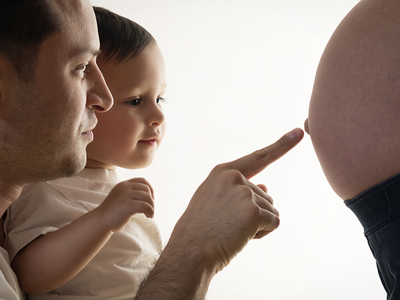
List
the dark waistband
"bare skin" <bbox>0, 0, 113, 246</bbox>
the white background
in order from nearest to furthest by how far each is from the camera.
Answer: the dark waistband → "bare skin" <bbox>0, 0, 113, 246</bbox> → the white background

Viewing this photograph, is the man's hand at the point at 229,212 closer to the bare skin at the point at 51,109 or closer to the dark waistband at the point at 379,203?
the dark waistband at the point at 379,203

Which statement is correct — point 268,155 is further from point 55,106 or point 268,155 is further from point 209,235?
point 55,106

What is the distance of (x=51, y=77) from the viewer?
2.98 feet

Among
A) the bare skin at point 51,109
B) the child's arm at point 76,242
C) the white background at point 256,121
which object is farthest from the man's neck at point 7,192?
the white background at point 256,121

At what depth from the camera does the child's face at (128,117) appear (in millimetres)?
1197

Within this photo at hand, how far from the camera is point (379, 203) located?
0.68 meters

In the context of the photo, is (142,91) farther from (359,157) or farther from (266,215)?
(359,157)

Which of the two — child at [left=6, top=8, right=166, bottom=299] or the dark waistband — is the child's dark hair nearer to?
child at [left=6, top=8, right=166, bottom=299]

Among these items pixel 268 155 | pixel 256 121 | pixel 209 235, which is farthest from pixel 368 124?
pixel 256 121

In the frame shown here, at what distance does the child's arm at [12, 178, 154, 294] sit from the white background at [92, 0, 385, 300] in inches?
49.1

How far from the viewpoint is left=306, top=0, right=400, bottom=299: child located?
663 millimetres

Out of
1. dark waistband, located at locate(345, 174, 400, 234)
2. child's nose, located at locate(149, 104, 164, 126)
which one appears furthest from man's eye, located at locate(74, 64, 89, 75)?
dark waistband, located at locate(345, 174, 400, 234)

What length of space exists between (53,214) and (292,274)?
163cm

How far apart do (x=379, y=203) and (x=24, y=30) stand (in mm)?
772
